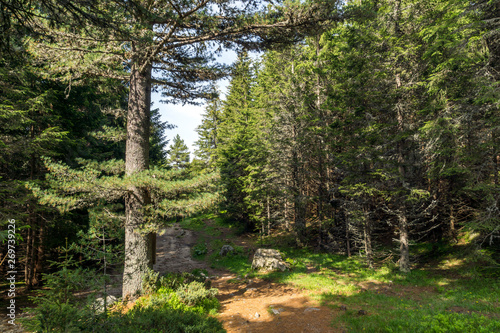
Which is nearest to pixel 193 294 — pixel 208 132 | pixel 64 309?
pixel 64 309

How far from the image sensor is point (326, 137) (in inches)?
552

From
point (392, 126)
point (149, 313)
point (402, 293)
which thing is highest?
point (392, 126)

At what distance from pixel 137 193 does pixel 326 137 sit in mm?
11304

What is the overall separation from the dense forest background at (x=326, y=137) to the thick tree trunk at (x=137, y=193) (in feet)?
1.06

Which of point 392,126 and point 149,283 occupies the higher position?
point 392,126

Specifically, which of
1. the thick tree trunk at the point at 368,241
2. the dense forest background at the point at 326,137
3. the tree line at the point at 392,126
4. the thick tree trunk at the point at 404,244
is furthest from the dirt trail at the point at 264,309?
the thick tree trunk at the point at 404,244

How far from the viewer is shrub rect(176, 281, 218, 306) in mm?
7133

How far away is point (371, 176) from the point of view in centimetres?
1186

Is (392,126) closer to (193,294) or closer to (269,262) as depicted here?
(269,262)

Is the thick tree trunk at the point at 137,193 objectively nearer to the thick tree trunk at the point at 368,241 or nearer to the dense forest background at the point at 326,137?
the dense forest background at the point at 326,137

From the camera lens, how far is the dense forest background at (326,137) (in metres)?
6.93

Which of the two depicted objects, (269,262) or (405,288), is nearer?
(405,288)

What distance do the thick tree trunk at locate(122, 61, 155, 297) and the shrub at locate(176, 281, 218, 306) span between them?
4.94ft

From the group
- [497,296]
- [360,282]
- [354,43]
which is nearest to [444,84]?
[354,43]
